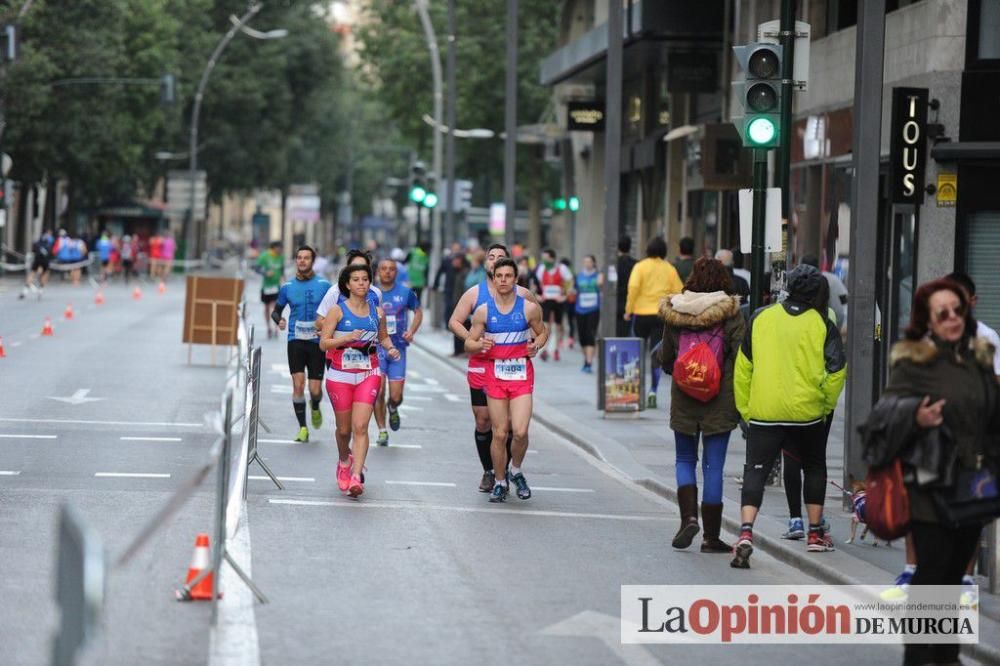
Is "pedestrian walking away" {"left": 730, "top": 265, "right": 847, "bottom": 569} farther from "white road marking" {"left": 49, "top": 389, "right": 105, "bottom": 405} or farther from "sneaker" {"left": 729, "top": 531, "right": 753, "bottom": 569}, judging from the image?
"white road marking" {"left": 49, "top": 389, "right": 105, "bottom": 405}

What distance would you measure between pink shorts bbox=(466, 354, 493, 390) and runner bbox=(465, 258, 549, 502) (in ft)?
0.13

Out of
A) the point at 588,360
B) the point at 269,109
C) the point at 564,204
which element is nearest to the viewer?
the point at 588,360

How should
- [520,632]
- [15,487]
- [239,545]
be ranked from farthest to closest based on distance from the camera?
[15,487], [239,545], [520,632]

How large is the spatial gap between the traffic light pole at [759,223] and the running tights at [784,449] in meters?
3.77

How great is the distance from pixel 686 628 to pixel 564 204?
38.7m

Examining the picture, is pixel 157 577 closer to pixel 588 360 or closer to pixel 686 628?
pixel 686 628

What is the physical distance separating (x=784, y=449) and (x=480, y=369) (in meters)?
2.96

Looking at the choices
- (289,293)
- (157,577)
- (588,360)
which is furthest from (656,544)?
(588,360)

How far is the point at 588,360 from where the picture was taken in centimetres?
2794

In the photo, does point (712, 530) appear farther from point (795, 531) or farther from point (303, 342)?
point (303, 342)

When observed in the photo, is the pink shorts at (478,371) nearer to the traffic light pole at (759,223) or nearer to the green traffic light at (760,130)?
the traffic light pole at (759,223)

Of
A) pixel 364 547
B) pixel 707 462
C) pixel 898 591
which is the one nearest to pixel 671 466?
pixel 707 462

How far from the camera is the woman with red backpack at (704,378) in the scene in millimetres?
11352

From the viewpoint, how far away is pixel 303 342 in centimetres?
1759
